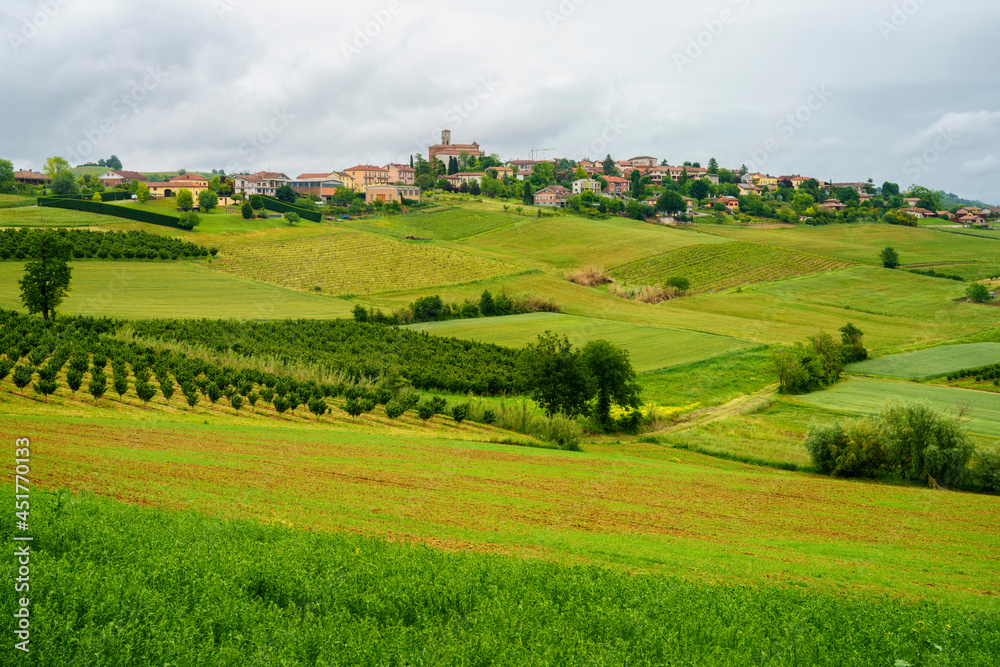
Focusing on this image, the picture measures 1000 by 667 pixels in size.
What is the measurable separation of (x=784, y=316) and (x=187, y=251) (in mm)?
71270

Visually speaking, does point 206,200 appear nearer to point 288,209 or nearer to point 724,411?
point 288,209

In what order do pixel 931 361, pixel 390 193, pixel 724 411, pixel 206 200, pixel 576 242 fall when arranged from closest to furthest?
pixel 724 411 → pixel 931 361 → pixel 206 200 → pixel 576 242 → pixel 390 193

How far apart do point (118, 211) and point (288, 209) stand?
29.4 m

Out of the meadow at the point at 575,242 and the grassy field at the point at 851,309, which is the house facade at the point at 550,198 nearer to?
the meadow at the point at 575,242

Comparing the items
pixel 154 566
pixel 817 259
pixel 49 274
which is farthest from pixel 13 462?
pixel 817 259

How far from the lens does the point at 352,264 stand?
8806 centimetres

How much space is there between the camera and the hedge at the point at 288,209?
11488 cm

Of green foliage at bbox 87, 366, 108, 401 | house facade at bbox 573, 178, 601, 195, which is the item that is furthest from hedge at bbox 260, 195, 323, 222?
house facade at bbox 573, 178, 601, 195

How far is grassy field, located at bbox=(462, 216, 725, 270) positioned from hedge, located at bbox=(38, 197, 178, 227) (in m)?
45.5

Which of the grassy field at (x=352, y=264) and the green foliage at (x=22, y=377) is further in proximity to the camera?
the grassy field at (x=352, y=264)

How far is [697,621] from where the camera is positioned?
361 inches

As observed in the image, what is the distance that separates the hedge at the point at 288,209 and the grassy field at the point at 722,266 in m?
53.1

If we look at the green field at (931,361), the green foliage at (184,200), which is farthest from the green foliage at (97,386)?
the green foliage at (184,200)

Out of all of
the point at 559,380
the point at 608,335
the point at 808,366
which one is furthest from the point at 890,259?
the point at 559,380
